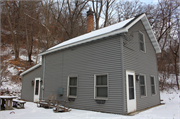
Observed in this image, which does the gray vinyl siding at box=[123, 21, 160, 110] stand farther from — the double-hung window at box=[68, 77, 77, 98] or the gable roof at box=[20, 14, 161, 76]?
the double-hung window at box=[68, 77, 77, 98]

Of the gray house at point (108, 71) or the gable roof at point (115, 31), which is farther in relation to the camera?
the gable roof at point (115, 31)

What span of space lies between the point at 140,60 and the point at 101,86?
119 inches

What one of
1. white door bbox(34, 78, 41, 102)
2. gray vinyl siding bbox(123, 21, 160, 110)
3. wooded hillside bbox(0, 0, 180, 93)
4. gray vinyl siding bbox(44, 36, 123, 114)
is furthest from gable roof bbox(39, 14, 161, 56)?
wooded hillside bbox(0, 0, 180, 93)

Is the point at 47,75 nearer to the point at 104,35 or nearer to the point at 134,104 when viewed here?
the point at 104,35

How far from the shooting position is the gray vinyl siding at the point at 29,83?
1169cm

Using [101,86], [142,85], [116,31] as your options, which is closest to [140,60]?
[142,85]

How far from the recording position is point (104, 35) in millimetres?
7426

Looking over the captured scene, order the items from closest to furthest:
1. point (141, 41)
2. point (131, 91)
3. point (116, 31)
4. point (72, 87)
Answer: point (116, 31)
point (131, 91)
point (72, 87)
point (141, 41)

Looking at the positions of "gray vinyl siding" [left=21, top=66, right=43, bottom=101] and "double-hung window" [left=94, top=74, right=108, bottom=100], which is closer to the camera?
"double-hung window" [left=94, top=74, right=108, bottom=100]

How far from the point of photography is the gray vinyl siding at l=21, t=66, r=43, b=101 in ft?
38.4

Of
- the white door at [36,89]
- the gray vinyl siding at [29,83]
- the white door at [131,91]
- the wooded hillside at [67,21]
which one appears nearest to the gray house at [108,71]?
the white door at [131,91]

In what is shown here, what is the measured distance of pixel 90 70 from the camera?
7.97 metres

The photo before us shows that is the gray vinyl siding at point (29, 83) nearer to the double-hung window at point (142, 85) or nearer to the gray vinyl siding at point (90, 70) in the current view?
the gray vinyl siding at point (90, 70)

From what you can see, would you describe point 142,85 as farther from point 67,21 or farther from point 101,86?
point 67,21
